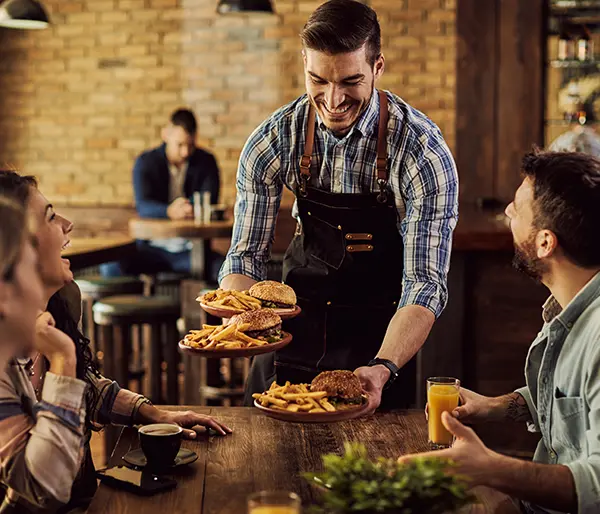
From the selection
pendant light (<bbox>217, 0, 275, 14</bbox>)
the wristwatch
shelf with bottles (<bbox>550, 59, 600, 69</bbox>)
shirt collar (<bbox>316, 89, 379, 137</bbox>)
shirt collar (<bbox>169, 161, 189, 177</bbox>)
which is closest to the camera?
the wristwatch

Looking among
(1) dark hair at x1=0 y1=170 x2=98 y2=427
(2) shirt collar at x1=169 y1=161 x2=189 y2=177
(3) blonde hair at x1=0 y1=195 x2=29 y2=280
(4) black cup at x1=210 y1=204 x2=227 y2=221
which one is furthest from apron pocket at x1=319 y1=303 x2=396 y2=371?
(2) shirt collar at x1=169 y1=161 x2=189 y2=177

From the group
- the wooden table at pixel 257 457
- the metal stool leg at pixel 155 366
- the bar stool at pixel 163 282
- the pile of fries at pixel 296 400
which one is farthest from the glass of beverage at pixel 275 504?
the bar stool at pixel 163 282

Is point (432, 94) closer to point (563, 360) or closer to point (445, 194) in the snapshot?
point (445, 194)

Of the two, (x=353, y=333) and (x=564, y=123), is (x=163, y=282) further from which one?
(x=353, y=333)

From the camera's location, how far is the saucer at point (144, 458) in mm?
1999

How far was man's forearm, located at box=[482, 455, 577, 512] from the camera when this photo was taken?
1731mm

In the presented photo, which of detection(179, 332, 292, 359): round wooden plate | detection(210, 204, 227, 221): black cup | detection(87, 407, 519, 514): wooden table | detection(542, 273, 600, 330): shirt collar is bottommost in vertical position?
detection(87, 407, 519, 514): wooden table

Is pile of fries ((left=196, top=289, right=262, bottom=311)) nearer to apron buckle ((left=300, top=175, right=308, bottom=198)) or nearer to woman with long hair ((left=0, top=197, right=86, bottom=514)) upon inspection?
apron buckle ((left=300, top=175, right=308, bottom=198))

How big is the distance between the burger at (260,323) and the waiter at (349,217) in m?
0.45

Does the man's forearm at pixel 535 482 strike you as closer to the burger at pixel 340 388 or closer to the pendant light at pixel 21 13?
the burger at pixel 340 388

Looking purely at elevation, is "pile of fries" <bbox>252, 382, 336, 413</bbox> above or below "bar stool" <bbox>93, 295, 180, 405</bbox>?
above

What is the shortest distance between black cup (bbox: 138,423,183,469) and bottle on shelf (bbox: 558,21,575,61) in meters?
5.79

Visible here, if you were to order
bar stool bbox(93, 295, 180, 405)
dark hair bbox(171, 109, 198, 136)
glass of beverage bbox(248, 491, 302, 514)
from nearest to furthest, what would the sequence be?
glass of beverage bbox(248, 491, 302, 514) → bar stool bbox(93, 295, 180, 405) → dark hair bbox(171, 109, 198, 136)

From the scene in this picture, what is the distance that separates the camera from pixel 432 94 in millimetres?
7758
